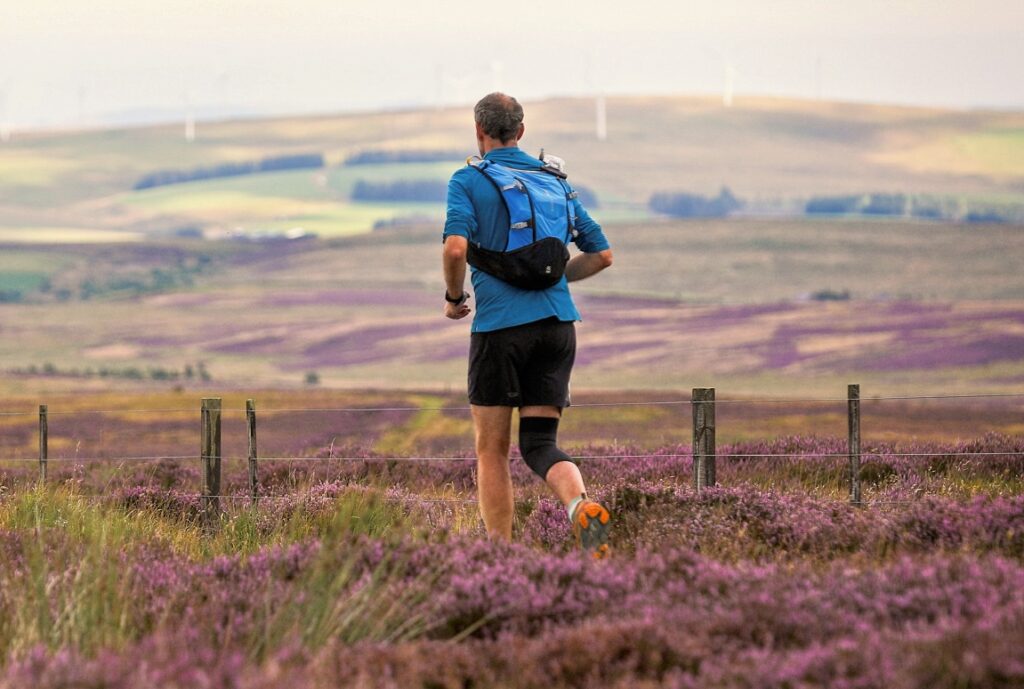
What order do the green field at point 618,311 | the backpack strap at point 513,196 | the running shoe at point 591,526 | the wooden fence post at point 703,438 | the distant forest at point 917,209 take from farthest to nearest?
1. the distant forest at point 917,209
2. the green field at point 618,311
3. the wooden fence post at point 703,438
4. the backpack strap at point 513,196
5. the running shoe at point 591,526

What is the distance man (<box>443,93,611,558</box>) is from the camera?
25.7 feet

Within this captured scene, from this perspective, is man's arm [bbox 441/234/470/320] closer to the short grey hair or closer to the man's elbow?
the man's elbow

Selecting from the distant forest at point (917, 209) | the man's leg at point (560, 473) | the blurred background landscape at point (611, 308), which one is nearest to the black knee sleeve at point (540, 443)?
the man's leg at point (560, 473)

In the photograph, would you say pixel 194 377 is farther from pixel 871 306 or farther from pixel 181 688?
pixel 181 688

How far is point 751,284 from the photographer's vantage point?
5157 inches

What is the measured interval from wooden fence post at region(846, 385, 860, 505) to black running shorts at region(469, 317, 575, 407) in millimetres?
3887

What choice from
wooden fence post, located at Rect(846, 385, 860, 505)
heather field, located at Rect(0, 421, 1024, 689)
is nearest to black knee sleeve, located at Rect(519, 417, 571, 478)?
heather field, located at Rect(0, 421, 1024, 689)

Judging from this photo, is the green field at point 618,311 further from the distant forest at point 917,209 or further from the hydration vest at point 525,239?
the hydration vest at point 525,239

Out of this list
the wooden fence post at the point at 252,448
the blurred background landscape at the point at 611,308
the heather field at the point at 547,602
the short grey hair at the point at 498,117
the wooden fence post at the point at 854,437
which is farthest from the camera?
the blurred background landscape at the point at 611,308

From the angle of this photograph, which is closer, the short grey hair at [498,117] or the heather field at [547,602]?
the heather field at [547,602]

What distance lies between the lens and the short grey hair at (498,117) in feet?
26.8

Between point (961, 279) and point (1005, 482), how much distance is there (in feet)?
376

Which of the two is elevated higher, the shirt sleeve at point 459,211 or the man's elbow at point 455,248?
the shirt sleeve at point 459,211

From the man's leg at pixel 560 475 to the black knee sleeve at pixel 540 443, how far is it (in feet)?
0.08
